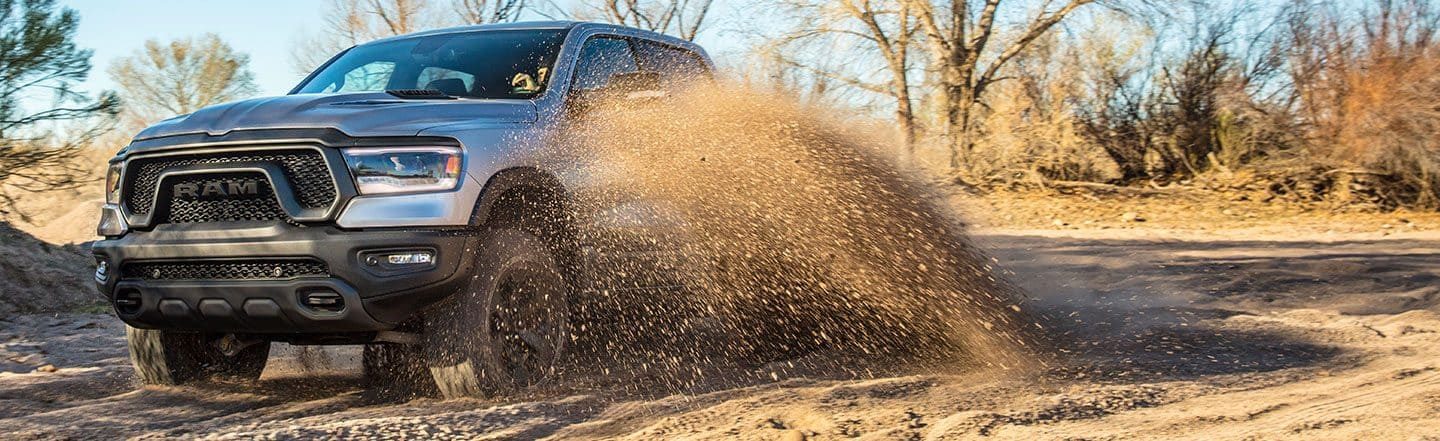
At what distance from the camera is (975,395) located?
15.4 feet

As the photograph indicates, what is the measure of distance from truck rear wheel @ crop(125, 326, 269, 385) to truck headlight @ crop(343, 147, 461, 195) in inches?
55.5

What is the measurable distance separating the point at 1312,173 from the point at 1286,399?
504 inches

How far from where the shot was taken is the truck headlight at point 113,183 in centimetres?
489

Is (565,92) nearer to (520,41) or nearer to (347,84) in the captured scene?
(520,41)

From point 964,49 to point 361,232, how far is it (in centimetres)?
→ 1649

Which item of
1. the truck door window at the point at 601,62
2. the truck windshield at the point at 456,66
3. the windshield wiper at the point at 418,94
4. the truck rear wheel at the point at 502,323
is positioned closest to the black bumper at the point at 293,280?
the truck rear wheel at the point at 502,323

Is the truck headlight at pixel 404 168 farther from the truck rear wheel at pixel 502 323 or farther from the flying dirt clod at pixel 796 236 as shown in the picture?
the flying dirt clod at pixel 796 236

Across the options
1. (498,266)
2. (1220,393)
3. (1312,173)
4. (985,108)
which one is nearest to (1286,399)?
(1220,393)

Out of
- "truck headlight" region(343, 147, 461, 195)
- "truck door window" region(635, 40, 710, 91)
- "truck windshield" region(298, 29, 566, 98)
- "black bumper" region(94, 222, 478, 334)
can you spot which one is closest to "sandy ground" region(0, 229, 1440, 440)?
"black bumper" region(94, 222, 478, 334)

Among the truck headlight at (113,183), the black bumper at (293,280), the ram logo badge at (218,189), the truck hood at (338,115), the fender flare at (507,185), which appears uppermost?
the truck hood at (338,115)

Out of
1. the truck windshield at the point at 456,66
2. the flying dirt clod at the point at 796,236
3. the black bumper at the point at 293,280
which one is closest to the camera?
the black bumper at the point at 293,280

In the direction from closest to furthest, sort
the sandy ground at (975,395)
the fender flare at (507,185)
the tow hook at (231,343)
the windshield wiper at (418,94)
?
the sandy ground at (975,395) → the fender flare at (507,185) → the windshield wiper at (418,94) → the tow hook at (231,343)

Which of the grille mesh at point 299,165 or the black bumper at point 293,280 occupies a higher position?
the grille mesh at point 299,165

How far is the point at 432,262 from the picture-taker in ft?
14.7
